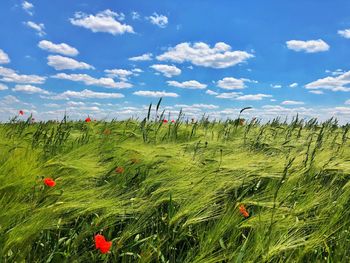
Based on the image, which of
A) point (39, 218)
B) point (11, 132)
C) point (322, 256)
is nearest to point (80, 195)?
point (39, 218)

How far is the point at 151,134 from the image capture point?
16.2 ft

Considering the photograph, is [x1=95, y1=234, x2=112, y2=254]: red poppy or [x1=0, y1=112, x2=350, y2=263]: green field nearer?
[x1=95, y1=234, x2=112, y2=254]: red poppy

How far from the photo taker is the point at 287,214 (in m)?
2.22

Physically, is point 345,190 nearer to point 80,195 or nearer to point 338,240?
point 338,240

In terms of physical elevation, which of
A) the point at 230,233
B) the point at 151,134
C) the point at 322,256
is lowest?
the point at 322,256

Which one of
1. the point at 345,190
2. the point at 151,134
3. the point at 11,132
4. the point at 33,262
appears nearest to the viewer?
the point at 33,262

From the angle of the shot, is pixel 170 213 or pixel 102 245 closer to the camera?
pixel 102 245

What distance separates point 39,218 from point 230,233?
0.97 m

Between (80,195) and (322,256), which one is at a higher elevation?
(80,195)

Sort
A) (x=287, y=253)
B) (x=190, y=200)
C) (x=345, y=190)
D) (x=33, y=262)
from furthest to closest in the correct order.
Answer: (x=345, y=190)
(x=190, y=200)
(x=287, y=253)
(x=33, y=262)

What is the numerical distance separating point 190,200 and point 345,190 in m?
1.29

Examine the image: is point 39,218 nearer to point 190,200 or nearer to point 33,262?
point 33,262

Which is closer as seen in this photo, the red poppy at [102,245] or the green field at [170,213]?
the red poppy at [102,245]

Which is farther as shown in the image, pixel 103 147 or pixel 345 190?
pixel 103 147
